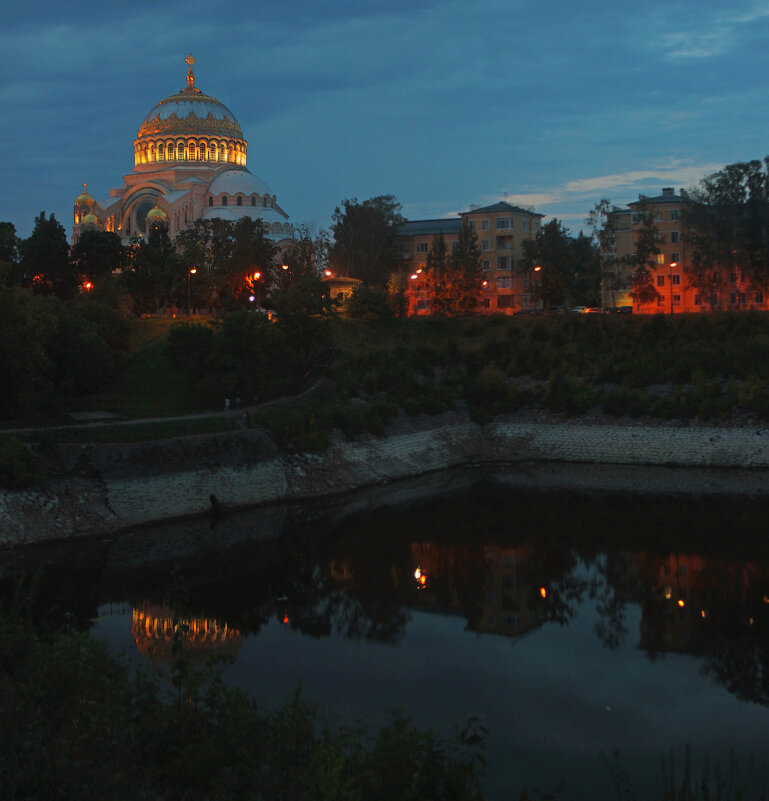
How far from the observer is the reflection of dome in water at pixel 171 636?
18.3 m

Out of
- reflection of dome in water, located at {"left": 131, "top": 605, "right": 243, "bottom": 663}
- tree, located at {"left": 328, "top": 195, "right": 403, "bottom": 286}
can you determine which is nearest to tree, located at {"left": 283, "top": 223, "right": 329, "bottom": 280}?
tree, located at {"left": 328, "top": 195, "right": 403, "bottom": 286}

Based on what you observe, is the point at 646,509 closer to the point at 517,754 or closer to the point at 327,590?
the point at 327,590

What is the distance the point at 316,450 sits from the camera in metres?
34.4

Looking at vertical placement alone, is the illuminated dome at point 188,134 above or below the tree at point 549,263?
above

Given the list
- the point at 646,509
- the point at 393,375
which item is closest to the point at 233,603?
the point at 646,509

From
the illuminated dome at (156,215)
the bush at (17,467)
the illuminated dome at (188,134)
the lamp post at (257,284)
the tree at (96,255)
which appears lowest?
the bush at (17,467)

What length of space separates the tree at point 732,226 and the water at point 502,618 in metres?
29.1

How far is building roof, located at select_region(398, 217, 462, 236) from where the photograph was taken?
74000 mm

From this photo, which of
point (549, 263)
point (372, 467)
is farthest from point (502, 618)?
point (549, 263)

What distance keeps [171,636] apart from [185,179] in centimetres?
7441

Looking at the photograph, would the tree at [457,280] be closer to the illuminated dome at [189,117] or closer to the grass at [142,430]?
the grass at [142,430]

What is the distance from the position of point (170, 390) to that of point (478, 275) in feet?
91.2

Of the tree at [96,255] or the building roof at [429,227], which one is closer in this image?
the tree at [96,255]

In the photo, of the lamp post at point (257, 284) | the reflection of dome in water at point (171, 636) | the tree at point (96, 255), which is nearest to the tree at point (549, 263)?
the lamp post at point (257, 284)
